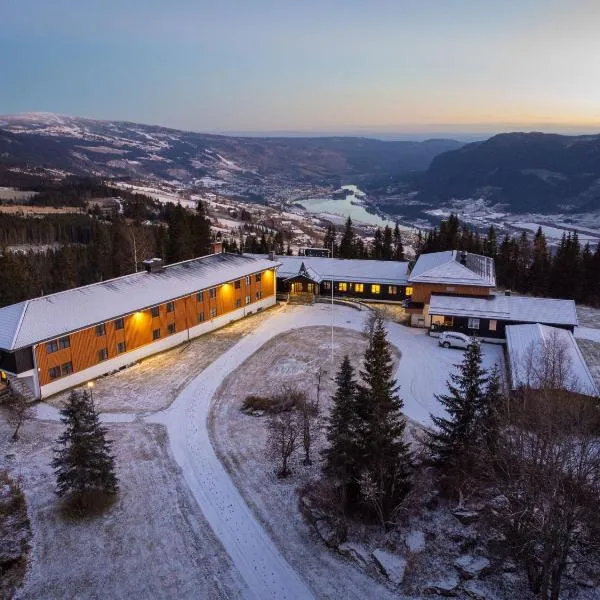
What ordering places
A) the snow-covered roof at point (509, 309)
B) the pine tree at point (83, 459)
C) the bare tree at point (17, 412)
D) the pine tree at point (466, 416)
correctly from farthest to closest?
the snow-covered roof at point (509, 309), the bare tree at point (17, 412), the pine tree at point (83, 459), the pine tree at point (466, 416)

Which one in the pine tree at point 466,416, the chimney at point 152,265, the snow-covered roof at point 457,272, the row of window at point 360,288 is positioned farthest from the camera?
the row of window at point 360,288

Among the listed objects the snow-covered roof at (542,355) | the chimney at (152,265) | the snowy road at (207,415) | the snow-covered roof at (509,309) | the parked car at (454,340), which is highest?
the chimney at (152,265)

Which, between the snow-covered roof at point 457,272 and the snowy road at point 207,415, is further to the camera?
the snow-covered roof at point 457,272

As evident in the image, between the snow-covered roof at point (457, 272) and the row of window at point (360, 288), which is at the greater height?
the snow-covered roof at point (457, 272)

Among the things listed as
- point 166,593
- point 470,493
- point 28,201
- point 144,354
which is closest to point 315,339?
point 144,354

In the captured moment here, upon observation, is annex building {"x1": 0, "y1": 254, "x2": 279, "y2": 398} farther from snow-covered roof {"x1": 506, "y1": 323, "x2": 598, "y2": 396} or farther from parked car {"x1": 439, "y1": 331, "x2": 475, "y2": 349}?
snow-covered roof {"x1": 506, "y1": 323, "x2": 598, "y2": 396}

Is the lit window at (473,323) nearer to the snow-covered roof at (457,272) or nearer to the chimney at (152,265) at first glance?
the snow-covered roof at (457,272)

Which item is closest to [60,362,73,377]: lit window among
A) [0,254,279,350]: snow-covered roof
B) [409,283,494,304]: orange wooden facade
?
[0,254,279,350]: snow-covered roof

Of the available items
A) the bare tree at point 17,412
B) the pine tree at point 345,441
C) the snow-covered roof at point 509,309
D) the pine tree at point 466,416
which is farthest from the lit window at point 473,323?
the bare tree at point 17,412
